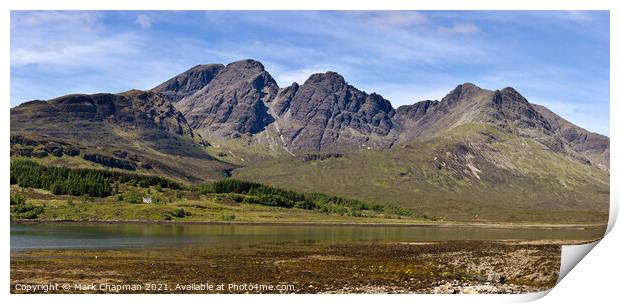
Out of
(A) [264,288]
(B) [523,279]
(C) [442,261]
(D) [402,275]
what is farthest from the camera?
(C) [442,261]

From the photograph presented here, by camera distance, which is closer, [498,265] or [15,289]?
[15,289]

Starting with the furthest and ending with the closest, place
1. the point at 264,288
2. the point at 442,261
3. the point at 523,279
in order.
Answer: the point at 442,261
the point at 523,279
the point at 264,288

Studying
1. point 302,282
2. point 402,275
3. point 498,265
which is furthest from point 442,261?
point 302,282

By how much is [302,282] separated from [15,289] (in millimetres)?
26631

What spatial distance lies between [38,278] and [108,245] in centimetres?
4843

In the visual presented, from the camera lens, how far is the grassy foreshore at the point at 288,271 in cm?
6106

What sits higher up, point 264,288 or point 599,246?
point 599,246

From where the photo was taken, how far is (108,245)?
363 ft

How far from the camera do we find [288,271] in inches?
2938

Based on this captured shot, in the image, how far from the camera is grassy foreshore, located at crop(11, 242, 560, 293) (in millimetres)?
61062

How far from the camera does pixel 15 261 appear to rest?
253ft

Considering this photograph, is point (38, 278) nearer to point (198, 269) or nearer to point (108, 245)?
point (198, 269)

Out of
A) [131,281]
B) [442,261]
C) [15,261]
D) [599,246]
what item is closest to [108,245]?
[15,261]

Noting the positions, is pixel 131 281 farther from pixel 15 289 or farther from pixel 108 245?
pixel 108 245
